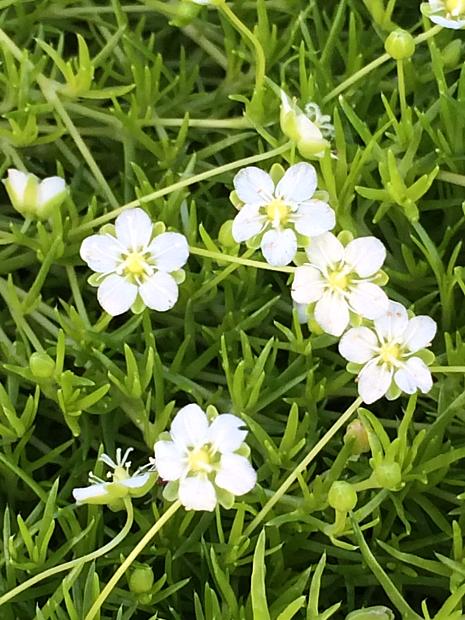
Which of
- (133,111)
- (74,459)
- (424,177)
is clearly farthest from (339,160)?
(74,459)

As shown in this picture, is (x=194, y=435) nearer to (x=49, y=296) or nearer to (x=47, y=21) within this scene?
(x=49, y=296)

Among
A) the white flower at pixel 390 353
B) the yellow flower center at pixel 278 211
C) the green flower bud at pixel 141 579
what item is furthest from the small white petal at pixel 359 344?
the green flower bud at pixel 141 579

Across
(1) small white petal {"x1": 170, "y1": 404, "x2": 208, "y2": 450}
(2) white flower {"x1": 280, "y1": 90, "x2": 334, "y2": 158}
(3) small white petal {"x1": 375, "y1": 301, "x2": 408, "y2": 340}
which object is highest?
(2) white flower {"x1": 280, "y1": 90, "x2": 334, "y2": 158}

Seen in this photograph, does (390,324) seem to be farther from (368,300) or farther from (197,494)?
(197,494)

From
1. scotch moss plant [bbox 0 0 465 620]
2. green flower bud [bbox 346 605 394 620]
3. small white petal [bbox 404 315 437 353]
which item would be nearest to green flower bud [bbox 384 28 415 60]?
scotch moss plant [bbox 0 0 465 620]

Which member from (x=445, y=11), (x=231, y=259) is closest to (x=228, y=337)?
(x=231, y=259)

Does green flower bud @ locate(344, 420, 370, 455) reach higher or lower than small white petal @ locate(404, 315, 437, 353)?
lower

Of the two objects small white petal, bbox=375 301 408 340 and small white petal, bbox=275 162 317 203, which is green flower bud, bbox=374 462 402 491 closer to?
small white petal, bbox=375 301 408 340

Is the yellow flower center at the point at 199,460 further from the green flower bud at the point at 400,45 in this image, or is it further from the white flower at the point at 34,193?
the green flower bud at the point at 400,45
